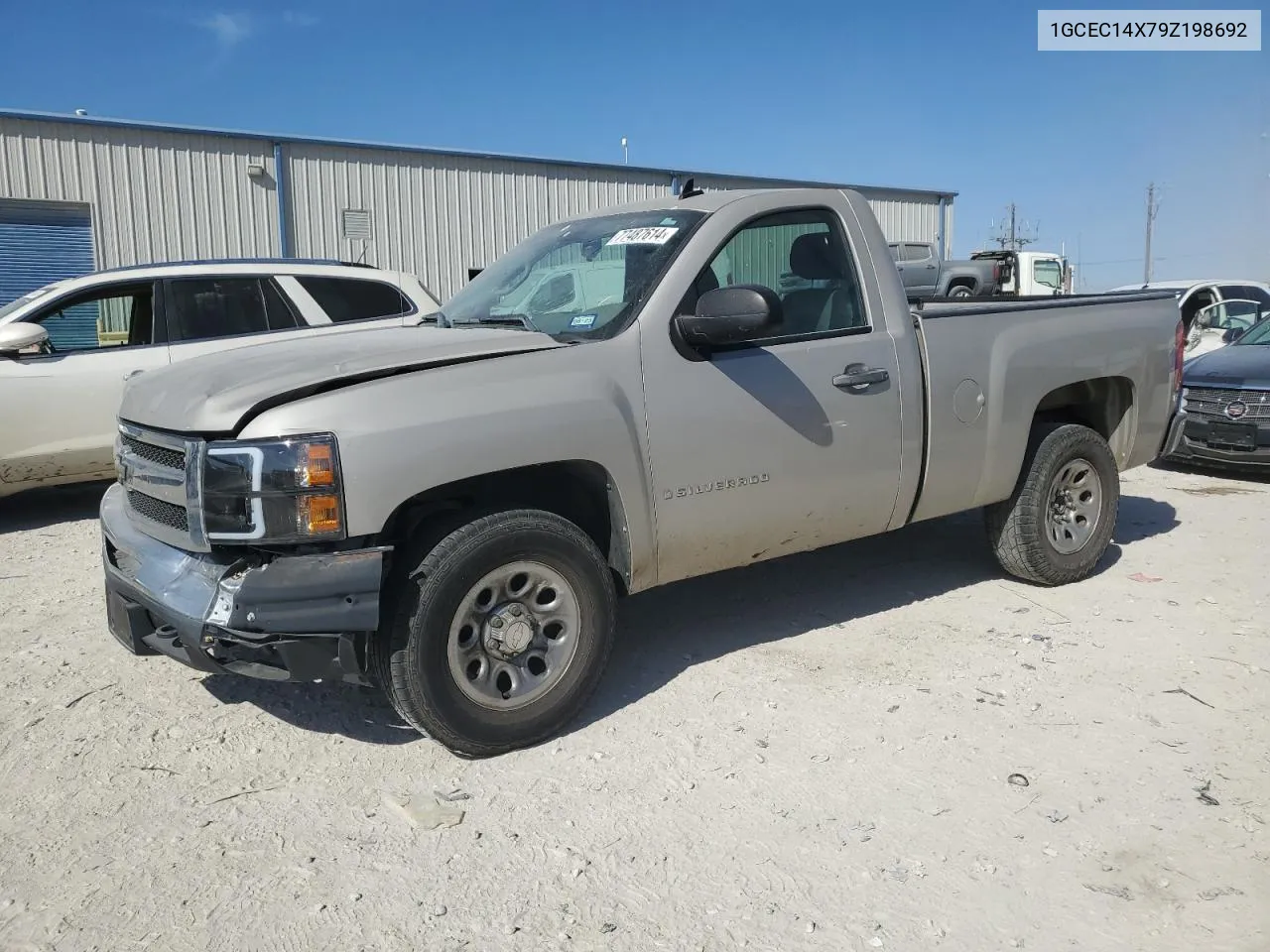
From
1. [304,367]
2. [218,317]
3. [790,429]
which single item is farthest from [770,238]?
[218,317]

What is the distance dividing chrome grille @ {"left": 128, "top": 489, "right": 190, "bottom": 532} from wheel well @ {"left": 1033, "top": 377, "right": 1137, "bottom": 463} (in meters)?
4.24

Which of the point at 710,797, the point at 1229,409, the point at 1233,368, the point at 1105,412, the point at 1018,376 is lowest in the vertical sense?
the point at 710,797

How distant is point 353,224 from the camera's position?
17109 millimetres

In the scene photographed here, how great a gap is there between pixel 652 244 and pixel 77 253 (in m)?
14.4

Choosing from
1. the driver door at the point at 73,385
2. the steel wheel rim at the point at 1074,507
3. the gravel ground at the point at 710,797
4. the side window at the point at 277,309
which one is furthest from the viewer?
the side window at the point at 277,309

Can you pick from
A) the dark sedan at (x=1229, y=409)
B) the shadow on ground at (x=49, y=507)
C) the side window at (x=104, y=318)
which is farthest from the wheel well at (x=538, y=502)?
the dark sedan at (x=1229, y=409)

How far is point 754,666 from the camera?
4258 millimetres

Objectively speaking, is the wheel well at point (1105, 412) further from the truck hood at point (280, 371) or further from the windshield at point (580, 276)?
the truck hood at point (280, 371)

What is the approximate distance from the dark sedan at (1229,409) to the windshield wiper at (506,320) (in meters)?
6.33

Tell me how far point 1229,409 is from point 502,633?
751 cm

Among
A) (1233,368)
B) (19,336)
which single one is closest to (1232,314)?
(1233,368)

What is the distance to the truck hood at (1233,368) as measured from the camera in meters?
8.45

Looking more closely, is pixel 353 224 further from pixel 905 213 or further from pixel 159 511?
pixel 159 511

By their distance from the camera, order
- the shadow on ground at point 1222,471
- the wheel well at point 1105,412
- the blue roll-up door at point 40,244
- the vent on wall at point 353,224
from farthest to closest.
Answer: the vent on wall at point 353,224 → the blue roll-up door at point 40,244 → the shadow on ground at point 1222,471 → the wheel well at point 1105,412
